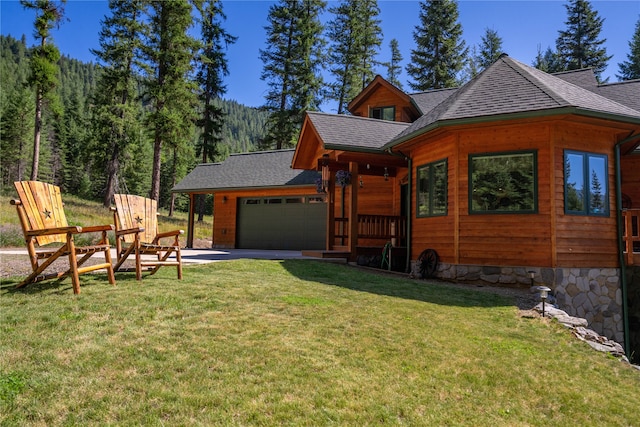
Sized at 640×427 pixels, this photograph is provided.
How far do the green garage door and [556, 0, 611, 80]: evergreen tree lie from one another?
27268 millimetres

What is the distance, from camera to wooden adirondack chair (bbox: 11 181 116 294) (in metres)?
4.39

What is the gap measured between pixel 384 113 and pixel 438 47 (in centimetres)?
1773

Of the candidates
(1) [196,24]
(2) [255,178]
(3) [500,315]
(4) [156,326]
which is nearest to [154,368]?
(4) [156,326]

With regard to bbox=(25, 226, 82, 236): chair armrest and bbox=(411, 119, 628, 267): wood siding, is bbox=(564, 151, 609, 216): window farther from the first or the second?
bbox=(25, 226, 82, 236): chair armrest

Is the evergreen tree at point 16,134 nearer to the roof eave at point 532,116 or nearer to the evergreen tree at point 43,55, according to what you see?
the evergreen tree at point 43,55

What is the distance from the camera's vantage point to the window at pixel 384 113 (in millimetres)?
15078

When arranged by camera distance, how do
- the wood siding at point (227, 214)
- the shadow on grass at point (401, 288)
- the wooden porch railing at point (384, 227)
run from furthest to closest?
the wood siding at point (227, 214) < the wooden porch railing at point (384, 227) < the shadow on grass at point (401, 288)

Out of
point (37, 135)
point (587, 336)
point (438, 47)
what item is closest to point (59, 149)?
point (37, 135)

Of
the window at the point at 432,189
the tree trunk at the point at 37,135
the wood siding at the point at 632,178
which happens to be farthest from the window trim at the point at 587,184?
the tree trunk at the point at 37,135

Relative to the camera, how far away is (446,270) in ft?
26.2

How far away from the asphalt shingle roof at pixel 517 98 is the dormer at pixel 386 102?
574 cm

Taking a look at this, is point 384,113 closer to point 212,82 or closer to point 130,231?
point 130,231

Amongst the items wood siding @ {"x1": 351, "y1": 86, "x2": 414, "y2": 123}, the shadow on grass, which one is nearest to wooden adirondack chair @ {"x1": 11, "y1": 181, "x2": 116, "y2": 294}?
the shadow on grass

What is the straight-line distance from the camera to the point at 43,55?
73.3 feet
